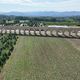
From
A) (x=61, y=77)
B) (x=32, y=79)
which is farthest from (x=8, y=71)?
(x=61, y=77)

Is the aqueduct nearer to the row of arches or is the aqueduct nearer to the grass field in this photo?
the row of arches

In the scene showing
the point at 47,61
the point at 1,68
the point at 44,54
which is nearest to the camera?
the point at 1,68

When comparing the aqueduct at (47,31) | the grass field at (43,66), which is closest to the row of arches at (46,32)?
the aqueduct at (47,31)

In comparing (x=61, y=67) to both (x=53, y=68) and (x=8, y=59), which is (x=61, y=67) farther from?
(x=8, y=59)

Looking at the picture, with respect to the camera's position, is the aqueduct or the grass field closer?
the aqueduct

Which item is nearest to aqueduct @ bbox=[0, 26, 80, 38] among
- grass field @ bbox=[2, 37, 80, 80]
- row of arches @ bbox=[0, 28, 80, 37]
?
row of arches @ bbox=[0, 28, 80, 37]

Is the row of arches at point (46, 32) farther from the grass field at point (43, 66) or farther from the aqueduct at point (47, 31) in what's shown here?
the grass field at point (43, 66)

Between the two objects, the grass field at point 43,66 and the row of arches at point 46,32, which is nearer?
the row of arches at point 46,32

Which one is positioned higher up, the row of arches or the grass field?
the row of arches

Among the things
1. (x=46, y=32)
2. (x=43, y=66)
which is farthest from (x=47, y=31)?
(x=43, y=66)

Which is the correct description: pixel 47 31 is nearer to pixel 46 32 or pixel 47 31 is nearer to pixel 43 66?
pixel 46 32

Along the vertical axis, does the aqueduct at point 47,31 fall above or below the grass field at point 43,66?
above
